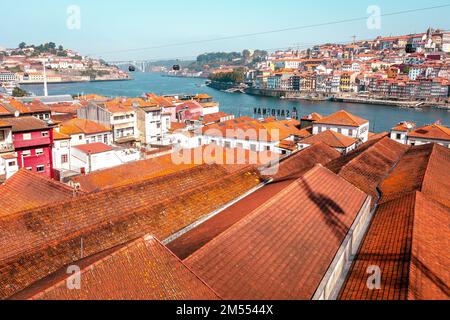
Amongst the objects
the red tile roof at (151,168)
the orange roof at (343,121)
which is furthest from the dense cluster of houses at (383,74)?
the red tile roof at (151,168)

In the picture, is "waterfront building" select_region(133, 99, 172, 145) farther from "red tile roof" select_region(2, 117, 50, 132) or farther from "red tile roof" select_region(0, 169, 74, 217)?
"red tile roof" select_region(0, 169, 74, 217)

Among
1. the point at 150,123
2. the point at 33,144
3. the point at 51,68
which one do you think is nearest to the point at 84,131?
the point at 150,123

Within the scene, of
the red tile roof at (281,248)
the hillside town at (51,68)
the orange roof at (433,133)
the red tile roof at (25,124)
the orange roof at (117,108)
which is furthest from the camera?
the hillside town at (51,68)

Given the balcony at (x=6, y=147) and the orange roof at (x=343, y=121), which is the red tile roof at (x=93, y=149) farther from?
the orange roof at (x=343, y=121)

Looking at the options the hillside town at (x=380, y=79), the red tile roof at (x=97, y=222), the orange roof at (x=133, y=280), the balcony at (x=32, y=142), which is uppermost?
the hillside town at (x=380, y=79)

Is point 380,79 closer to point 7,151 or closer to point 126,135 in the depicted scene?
point 126,135

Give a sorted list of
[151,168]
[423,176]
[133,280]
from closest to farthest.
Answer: [133,280], [423,176], [151,168]
